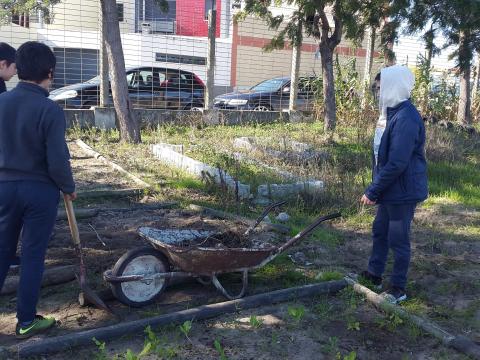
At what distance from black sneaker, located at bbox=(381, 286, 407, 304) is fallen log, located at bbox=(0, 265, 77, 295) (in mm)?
2469

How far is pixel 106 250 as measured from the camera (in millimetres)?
4816

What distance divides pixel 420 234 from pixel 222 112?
844 centimetres

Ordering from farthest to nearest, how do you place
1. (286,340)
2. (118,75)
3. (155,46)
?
1. (155,46)
2. (118,75)
3. (286,340)

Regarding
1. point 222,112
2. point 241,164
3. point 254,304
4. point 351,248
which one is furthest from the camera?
point 222,112

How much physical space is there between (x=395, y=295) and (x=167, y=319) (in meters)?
1.82

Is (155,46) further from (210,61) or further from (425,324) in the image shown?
(425,324)

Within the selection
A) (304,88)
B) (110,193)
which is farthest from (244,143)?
(304,88)

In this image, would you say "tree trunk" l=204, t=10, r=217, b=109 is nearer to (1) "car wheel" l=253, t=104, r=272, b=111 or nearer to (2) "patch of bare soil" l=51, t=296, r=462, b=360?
(1) "car wheel" l=253, t=104, r=272, b=111

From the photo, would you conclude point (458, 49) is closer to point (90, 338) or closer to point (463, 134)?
point (463, 134)

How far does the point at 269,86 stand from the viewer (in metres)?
16.3

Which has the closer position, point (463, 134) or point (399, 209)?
point (399, 209)

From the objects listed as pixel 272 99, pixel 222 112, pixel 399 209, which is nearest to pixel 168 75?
pixel 222 112

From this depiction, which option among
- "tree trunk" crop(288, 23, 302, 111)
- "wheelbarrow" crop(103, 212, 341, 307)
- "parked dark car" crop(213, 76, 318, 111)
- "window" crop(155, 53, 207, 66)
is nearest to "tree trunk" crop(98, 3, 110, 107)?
"parked dark car" crop(213, 76, 318, 111)

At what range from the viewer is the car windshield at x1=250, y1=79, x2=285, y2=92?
52.5 ft
